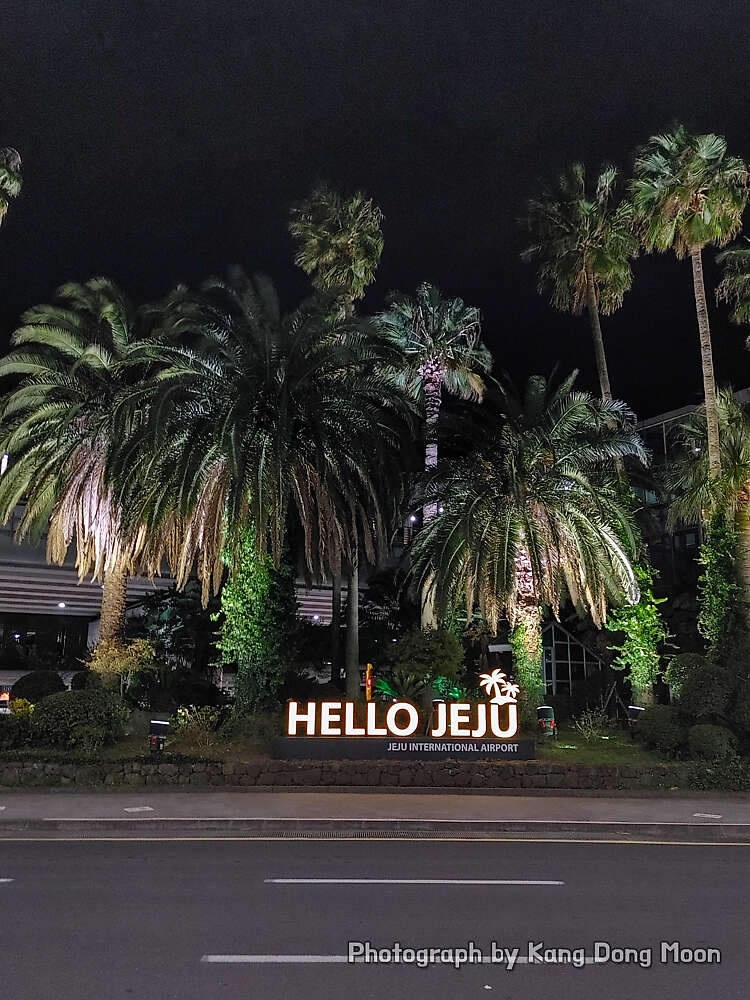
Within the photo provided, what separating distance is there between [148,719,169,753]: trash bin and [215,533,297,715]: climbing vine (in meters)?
2.66

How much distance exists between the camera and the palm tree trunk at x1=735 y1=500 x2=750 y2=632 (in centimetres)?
2362

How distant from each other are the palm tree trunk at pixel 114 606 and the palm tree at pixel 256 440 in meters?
3.55

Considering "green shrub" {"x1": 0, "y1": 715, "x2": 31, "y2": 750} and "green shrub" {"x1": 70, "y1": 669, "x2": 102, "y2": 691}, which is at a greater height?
"green shrub" {"x1": 70, "y1": 669, "x2": 102, "y2": 691}

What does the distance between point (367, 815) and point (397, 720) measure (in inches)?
186

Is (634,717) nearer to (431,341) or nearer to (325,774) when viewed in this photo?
(325,774)

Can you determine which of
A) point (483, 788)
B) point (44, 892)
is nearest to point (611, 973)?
point (44, 892)

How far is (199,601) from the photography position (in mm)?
33781

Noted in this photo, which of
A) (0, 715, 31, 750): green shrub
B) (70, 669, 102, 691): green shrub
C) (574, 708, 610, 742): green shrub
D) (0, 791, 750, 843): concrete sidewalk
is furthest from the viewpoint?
(70, 669, 102, 691): green shrub

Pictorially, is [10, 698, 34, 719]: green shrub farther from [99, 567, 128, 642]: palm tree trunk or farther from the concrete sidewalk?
[99, 567, 128, 642]: palm tree trunk

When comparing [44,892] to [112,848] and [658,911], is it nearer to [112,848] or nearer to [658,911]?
[112,848]

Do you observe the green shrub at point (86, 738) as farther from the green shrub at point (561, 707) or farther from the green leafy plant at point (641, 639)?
the green leafy plant at point (641, 639)

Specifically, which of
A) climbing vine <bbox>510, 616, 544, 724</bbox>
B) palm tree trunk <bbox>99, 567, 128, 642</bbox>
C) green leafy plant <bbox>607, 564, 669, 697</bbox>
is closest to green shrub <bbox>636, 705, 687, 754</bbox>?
climbing vine <bbox>510, 616, 544, 724</bbox>

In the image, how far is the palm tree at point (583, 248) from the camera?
3250 centimetres

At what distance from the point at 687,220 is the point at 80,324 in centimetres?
2071
